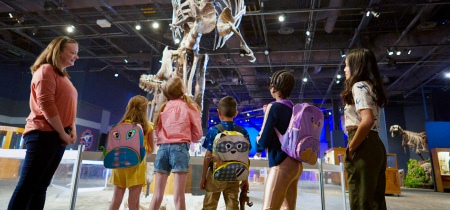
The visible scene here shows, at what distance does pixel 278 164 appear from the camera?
1618 mm

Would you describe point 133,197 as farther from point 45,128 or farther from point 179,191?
point 45,128

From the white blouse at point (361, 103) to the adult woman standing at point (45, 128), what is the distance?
5.87ft

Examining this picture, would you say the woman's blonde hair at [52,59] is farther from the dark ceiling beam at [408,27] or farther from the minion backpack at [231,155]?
the dark ceiling beam at [408,27]

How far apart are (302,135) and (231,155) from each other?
0.60m

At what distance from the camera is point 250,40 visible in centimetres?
1059

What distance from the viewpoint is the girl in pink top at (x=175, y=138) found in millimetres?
2066

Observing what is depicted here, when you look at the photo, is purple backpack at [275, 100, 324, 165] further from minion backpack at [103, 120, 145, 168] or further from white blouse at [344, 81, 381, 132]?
minion backpack at [103, 120, 145, 168]

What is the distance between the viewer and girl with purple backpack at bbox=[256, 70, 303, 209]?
5.12 ft

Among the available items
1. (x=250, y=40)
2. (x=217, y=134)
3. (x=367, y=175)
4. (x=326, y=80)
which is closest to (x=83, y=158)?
(x=217, y=134)

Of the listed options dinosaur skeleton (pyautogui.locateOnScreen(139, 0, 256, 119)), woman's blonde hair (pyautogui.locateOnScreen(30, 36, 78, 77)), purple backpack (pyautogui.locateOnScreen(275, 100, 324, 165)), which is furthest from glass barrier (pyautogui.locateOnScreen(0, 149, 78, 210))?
purple backpack (pyautogui.locateOnScreen(275, 100, 324, 165))

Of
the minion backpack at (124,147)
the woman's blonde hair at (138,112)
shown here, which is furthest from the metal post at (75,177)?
the woman's blonde hair at (138,112)

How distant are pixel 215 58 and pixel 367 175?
Answer: 33.8 feet

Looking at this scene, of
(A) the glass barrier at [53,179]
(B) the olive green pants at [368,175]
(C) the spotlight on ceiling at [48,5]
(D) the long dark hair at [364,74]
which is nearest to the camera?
(B) the olive green pants at [368,175]

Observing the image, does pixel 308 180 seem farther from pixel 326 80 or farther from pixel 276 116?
pixel 326 80
